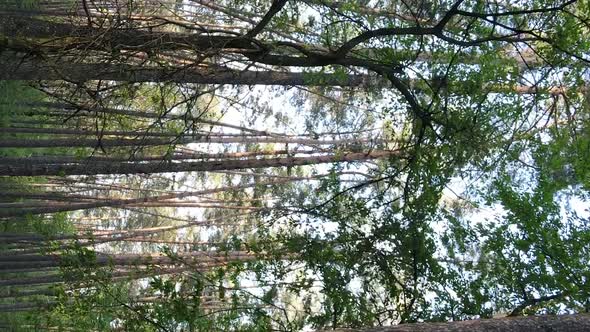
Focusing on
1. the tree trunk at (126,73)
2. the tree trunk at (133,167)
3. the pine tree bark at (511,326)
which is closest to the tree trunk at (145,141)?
the tree trunk at (133,167)

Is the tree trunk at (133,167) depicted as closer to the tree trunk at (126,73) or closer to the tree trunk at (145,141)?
the tree trunk at (145,141)

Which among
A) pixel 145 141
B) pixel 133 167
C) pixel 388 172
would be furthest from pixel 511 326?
pixel 133 167

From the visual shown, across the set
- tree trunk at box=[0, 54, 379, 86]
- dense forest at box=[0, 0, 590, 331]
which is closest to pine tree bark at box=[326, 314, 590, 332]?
dense forest at box=[0, 0, 590, 331]

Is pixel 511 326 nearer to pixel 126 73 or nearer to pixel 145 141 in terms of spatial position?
pixel 126 73

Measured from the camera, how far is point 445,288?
628 cm

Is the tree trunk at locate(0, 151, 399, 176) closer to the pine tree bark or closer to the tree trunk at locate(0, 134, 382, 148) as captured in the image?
the tree trunk at locate(0, 134, 382, 148)

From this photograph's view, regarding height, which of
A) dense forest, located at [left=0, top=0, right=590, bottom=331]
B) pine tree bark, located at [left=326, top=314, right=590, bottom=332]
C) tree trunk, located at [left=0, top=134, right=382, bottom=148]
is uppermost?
tree trunk, located at [left=0, top=134, right=382, bottom=148]

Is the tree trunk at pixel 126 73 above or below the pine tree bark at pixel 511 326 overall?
above

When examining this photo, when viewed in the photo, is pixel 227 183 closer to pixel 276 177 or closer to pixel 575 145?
pixel 276 177

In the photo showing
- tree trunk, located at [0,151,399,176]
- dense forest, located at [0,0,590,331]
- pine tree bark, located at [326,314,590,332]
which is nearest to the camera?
pine tree bark, located at [326,314,590,332]

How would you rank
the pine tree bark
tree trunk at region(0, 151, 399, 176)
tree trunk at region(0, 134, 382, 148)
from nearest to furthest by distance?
the pine tree bark, tree trunk at region(0, 151, 399, 176), tree trunk at region(0, 134, 382, 148)

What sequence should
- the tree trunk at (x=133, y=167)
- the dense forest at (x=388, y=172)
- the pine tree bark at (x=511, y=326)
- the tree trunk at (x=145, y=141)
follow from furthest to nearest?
the tree trunk at (x=145, y=141) < the tree trunk at (x=133, y=167) < the dense forest at (x=388, y=172) < the pine tree bark at (x=511, y=326)

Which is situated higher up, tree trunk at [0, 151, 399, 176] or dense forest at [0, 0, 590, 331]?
tree trunk at [0, 151, 399, 176]

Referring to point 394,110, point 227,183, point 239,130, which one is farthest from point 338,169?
point 227,183
